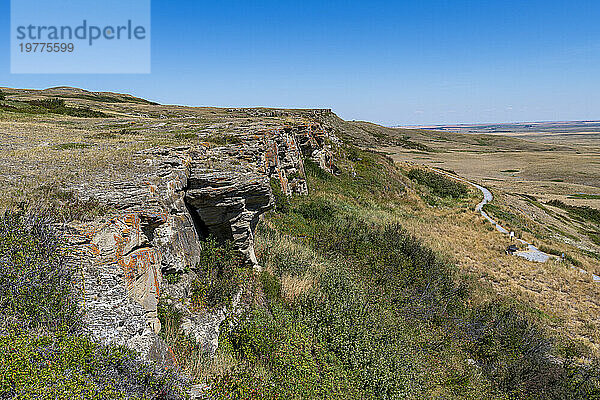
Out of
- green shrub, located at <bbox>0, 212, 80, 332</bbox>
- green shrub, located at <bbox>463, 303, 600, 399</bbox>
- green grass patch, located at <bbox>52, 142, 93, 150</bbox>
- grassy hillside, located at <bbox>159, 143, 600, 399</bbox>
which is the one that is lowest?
green shrub, located at <bbox>463, 303, 600, 399</bbox>

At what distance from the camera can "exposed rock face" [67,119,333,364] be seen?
15.2ft

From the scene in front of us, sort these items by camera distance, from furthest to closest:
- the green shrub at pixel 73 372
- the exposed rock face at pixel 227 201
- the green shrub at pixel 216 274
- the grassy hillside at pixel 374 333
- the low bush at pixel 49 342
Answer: the exposed rock face at pixel 227 201 → the green shrub at pixel 216 274 → the grassy hillside at pixel 374 333 → the low bush at pixel 49 342 → the green shrub at pixel 73 372

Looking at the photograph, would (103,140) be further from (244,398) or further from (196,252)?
(244,398)

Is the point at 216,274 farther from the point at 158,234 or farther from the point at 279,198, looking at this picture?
the point at 279,198

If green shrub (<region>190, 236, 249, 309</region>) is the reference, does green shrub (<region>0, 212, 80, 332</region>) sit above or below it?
above

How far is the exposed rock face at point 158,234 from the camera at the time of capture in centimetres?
463

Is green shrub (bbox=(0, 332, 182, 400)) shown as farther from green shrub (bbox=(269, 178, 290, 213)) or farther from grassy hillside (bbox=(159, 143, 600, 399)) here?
green shrub (bbox=(269, 178, 290, 213))

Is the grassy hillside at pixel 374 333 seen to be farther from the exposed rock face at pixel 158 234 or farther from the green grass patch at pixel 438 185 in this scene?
the green grass patch at pixel 438 185

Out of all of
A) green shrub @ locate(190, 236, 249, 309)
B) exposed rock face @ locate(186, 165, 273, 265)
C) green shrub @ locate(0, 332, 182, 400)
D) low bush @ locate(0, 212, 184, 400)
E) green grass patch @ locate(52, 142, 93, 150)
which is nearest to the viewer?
green shrub @ locate(0, 332, 182, 400)

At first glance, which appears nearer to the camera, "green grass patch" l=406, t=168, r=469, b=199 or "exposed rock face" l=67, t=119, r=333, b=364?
"exposed rock face" l=67, t=119, r=333, b=364

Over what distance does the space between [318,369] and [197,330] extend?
2.55 m

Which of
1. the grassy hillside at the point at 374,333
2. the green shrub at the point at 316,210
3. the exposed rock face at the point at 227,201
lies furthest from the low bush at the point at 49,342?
the green shrub at the point at 316,210

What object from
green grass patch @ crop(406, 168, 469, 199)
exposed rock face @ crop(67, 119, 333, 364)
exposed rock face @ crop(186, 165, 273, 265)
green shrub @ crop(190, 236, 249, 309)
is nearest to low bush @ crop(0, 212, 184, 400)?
exposed rock face @ crop(67, 119, 333, 364)

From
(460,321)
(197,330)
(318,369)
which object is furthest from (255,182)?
(460,321)
